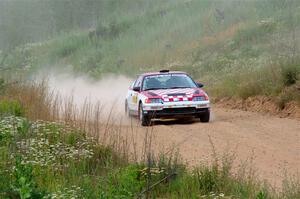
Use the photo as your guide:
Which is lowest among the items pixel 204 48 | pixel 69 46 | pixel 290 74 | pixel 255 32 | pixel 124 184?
pixel 69 46

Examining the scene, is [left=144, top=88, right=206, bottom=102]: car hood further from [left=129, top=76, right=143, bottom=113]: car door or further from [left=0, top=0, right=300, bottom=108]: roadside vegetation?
[left=0, top=0, right=300, bottom=108]: roadside vegetation

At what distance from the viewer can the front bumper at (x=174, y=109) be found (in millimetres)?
17484

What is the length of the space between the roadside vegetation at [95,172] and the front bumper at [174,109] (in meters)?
6.02

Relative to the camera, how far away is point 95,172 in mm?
9070

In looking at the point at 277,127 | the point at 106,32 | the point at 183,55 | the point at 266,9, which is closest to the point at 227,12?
the point at 266,9

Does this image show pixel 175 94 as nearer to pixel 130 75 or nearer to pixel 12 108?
pixel 12 108

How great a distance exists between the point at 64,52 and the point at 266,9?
23.2 meters

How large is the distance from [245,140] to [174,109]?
3512 mm

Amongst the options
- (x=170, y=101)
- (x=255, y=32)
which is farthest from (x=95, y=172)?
(x=255, y=32)

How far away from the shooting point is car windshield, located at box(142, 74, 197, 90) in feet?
61.8

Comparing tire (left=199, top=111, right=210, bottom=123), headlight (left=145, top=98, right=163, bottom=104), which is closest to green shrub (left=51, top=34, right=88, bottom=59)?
tire (left=199, top=111, right=210, bottom=123)

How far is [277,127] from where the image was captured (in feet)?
54.8

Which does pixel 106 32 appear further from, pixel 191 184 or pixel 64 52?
pixel 191 184

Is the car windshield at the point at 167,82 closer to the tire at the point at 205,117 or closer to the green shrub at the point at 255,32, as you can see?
the tire at the point at 205,117
